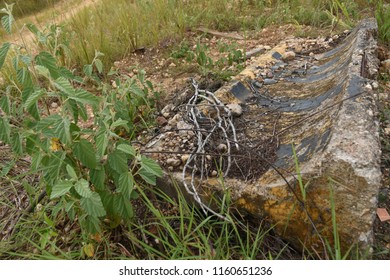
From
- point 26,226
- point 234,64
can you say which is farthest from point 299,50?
point 26,226

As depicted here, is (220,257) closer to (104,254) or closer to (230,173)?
(230,173)

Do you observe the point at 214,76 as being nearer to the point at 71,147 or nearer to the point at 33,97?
the point at 71,147

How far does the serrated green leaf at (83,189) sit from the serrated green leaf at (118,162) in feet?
0.45

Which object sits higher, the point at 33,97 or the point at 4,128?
the point at 33,97

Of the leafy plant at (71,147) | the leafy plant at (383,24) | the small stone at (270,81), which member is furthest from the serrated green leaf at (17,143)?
the leafy plant at (383,24)

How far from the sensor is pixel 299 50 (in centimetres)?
293

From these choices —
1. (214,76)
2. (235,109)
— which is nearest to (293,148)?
(235,109)

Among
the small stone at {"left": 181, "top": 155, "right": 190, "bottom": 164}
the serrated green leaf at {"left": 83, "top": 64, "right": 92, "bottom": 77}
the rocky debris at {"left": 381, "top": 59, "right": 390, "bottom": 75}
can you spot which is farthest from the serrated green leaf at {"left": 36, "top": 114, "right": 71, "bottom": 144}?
the rocky debris at {"left": 381, "top": 59, "right": 390, "bottom": 75}

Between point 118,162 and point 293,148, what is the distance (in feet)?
2.24

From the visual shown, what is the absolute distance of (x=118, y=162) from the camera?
1431 mm

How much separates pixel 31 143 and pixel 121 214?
453 mm

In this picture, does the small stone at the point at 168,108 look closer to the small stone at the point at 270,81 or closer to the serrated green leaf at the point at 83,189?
the small stone at the point at 270,81

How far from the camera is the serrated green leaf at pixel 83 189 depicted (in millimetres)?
1303

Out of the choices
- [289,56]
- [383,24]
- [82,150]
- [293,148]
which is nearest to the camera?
[82,150]
